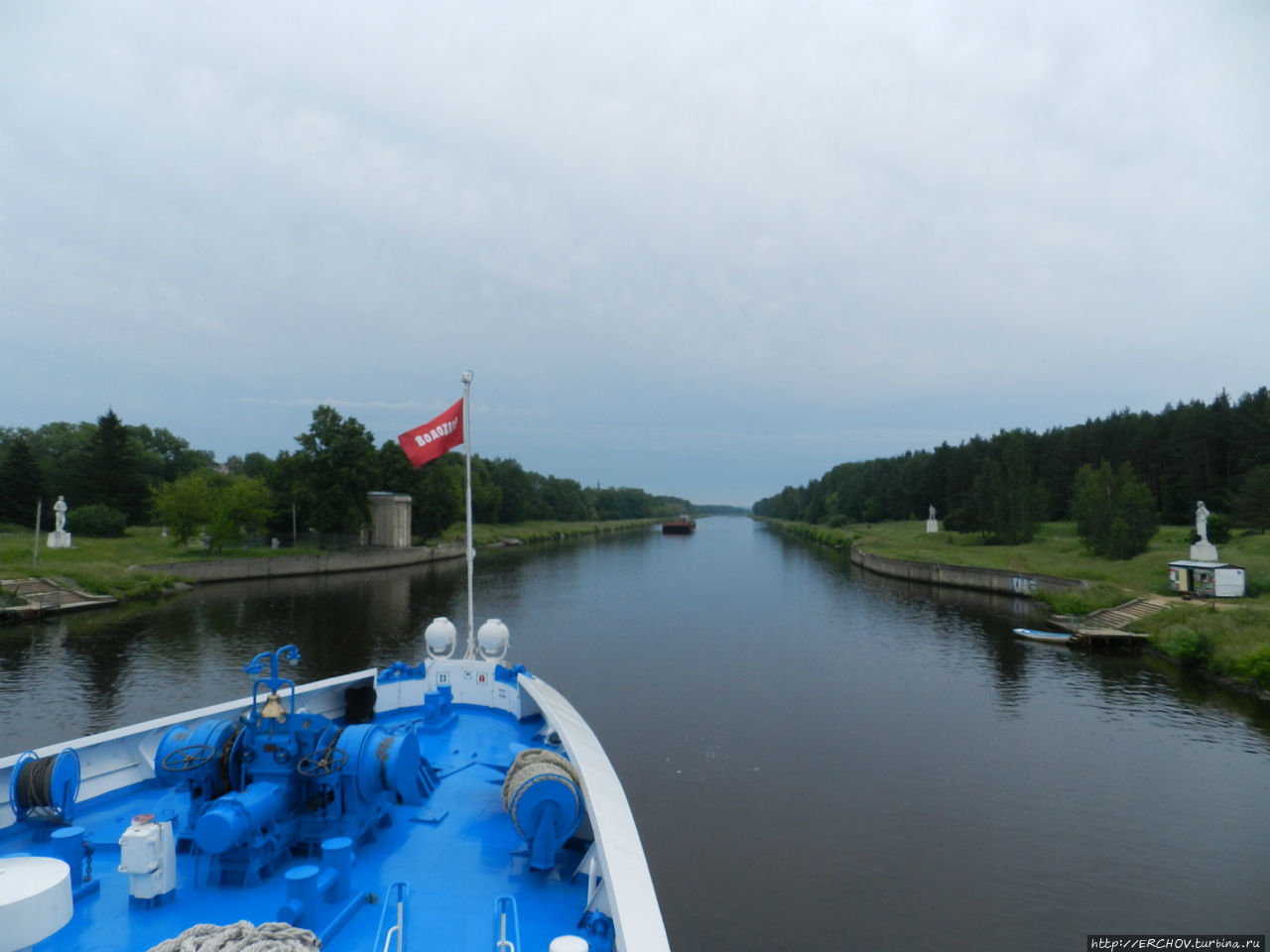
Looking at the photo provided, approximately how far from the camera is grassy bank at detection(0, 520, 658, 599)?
40188 mm

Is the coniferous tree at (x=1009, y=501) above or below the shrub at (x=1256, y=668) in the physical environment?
above

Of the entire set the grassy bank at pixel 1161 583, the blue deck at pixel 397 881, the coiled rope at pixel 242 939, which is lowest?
the grassy bank at pixel 1161 583

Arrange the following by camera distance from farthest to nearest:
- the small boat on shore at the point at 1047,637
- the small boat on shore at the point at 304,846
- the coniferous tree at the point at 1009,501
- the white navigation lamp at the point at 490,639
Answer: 1. the coniferous tree at the point at 1009,501
2. the small boat on shore at the point at 1047,637
3. the white navigation lamp at the point at 490,639
4. the small boat on shore at the point at 304,846

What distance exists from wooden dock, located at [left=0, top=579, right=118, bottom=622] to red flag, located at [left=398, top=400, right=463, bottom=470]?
115 ft

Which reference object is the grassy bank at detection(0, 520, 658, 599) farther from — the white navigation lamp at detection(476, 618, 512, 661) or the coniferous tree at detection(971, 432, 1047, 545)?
the coniferous tree at detection(971, 432, 1047, 545)

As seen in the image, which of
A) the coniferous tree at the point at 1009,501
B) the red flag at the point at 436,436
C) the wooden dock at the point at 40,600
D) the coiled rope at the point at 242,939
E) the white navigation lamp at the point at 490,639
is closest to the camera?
the coiled rope at the point at 242,939

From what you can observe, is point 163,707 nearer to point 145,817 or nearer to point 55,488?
point 145,817

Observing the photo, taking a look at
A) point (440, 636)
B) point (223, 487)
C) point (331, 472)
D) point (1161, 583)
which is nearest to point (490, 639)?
point (440, 636)

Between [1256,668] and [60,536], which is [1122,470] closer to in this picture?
[1256,668]

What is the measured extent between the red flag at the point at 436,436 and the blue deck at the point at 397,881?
544 centimetres

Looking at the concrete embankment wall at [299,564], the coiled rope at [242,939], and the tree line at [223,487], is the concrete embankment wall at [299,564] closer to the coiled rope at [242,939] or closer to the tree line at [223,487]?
the tree line at [223,487]

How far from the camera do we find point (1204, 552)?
126ft

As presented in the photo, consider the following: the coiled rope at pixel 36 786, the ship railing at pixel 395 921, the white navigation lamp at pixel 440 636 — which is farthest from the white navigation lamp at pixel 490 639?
the ship railing at pixel 395 921

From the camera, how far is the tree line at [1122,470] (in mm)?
55250
